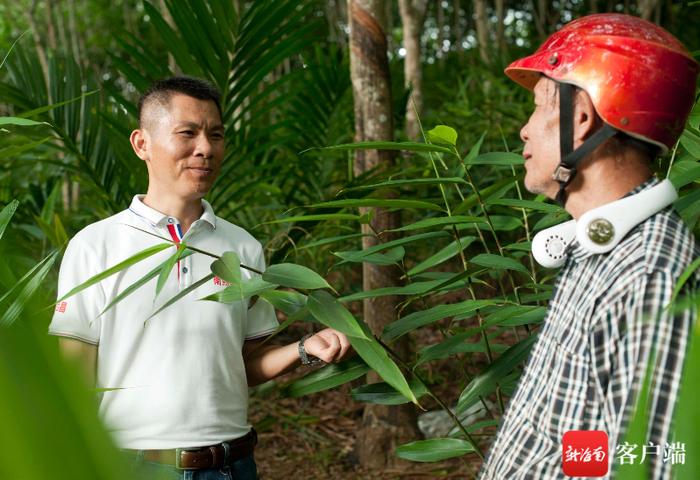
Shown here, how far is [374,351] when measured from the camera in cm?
120

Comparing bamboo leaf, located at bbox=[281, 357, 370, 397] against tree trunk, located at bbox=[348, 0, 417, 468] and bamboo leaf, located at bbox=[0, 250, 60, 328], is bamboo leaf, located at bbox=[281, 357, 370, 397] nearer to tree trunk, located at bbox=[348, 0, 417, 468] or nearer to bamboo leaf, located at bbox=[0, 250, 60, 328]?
bamboo leaf, located at bbox=[0, 250, 60, 328]

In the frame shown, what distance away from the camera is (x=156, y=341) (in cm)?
154

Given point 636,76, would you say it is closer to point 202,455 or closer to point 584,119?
point 584,119

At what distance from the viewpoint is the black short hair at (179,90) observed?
169 centimetres

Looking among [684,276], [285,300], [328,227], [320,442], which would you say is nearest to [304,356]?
[285,300]

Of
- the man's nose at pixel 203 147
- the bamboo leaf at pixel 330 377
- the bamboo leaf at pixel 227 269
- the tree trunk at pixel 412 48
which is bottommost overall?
the bamboo leaf at pixel 330 377

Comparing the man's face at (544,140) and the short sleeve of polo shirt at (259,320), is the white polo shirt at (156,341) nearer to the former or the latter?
the short sleeve of polo shirt at (259,320)

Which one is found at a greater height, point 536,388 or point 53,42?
point 53,42

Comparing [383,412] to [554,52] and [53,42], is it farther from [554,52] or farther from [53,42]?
[53,42]

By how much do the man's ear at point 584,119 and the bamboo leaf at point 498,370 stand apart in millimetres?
460

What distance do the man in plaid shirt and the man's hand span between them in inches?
15.1

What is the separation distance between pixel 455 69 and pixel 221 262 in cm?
705

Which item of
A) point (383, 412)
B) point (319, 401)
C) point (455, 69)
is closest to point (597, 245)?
point (383, 412)

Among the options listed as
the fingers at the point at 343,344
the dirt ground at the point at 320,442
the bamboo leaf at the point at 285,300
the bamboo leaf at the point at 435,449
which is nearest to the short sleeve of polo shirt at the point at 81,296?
the bamboo leaf at the point at 285,300
